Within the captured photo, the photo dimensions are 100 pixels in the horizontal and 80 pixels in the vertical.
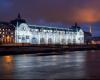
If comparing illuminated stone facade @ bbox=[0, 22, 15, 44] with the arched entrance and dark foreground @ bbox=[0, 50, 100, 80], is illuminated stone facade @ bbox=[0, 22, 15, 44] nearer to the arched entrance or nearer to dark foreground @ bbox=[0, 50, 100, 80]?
the arched entrance

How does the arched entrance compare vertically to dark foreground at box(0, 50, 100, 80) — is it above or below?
above

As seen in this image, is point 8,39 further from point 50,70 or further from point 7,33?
point 50,70

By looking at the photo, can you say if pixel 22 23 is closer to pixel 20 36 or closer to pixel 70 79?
pixel 20 36

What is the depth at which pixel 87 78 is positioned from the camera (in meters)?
20.7

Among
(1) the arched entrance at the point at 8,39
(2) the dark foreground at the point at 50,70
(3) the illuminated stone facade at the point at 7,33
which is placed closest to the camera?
(2) the dark foreground at the point at 50,70

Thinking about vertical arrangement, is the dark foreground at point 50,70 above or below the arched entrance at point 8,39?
below

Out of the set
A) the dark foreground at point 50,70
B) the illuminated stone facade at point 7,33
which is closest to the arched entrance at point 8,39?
the illuminated stone facade at point 7,33

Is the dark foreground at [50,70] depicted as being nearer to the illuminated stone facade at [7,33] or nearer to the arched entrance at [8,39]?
the illuminated stone facade at [7,33]

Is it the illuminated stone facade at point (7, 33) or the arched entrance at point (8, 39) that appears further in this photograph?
the arched entrance at point (8, 39)

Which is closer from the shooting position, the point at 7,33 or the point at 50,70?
the point at 50,70

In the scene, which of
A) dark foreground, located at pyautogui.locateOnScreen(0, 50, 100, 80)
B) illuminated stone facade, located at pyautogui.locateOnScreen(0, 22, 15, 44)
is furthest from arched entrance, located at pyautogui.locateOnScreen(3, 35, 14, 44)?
dark foreground, located at pyautogui.locateOnScreen(0, 50, 100, 80)

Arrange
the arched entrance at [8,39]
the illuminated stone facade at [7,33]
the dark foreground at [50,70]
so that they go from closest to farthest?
the dark foreground at [50,70] < the illuminated stone facade at [7,33] < the arched entrance at [8,39]

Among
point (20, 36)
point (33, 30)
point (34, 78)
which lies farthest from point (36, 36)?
point (34, 78)

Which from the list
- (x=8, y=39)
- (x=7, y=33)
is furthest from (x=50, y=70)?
(x=7, y=33)
